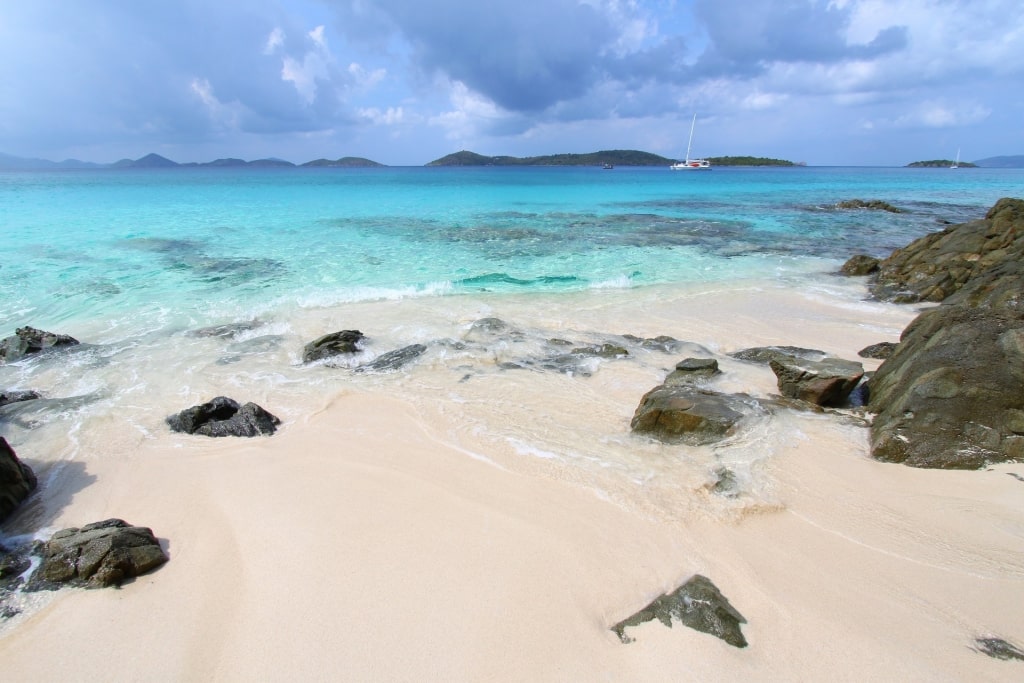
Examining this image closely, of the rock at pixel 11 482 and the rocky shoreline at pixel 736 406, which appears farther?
the rock at pixel 11 482

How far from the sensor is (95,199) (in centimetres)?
4181

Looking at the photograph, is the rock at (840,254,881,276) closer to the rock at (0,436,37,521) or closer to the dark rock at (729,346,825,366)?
the dark rock at (729,346,825,366)

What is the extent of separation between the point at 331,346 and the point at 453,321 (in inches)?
118

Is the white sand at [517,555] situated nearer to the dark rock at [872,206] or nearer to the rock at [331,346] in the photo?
the rock at [331,346]

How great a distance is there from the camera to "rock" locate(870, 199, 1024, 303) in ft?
44.2

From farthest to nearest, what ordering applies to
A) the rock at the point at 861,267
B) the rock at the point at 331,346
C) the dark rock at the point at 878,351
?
the rock at the point at 861,267 < the rock at the point at 331,346 < the dark rock at the point at 878,351

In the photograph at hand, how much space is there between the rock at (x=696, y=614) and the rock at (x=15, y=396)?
890cm

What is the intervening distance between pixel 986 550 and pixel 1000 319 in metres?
3.38

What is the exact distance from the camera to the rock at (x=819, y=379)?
6824 millimetres

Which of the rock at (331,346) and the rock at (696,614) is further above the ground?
the rock at (696,614)

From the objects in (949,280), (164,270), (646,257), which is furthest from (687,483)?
(164,270)

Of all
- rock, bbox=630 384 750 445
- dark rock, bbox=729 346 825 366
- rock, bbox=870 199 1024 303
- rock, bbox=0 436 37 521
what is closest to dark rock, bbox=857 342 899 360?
dark rock, bbox=729 346 825 366

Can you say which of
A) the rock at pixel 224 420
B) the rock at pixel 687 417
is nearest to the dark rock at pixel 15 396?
the rock at pixel 224 420

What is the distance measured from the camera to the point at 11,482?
16.1 ft
